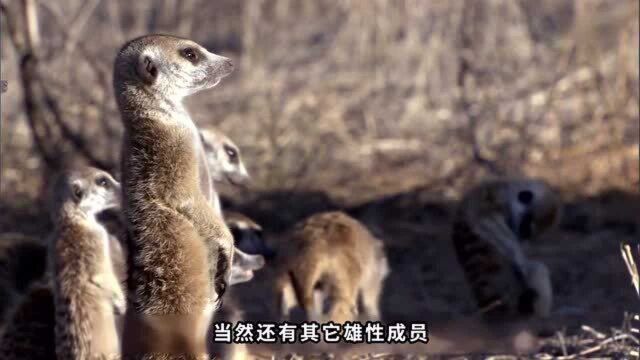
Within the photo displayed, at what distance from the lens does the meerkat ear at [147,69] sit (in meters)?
5.21

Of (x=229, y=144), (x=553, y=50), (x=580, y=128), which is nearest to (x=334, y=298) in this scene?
(x=229, y=144)

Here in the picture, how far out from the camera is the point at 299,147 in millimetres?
10812

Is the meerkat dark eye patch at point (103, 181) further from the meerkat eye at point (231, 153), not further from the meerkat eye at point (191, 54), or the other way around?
the meerkat eye at point (191, 54)

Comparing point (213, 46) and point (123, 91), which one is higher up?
point (213, 46)

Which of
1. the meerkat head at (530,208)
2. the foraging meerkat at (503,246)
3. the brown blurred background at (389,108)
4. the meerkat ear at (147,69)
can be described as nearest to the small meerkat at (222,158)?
the foraging meerkat at (503,246)

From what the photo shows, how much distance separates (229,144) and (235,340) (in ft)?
6.29

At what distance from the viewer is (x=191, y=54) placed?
17.5 feet

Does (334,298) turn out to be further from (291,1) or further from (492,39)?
(291,1)

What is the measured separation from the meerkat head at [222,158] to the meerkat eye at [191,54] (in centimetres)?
197

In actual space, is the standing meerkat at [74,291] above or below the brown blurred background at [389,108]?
below

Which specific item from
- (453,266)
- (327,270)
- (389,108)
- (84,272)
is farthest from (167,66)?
(389,108)

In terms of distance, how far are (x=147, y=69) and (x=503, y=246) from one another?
3.12m

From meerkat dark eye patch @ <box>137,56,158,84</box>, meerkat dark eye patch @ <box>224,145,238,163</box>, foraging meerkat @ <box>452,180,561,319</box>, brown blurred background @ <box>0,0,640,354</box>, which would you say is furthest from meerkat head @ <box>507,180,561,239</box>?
meerkat dark eye patch @ <box>137,56,158,84</box>

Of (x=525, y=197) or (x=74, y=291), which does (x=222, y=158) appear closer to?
(x=74, y=291)
